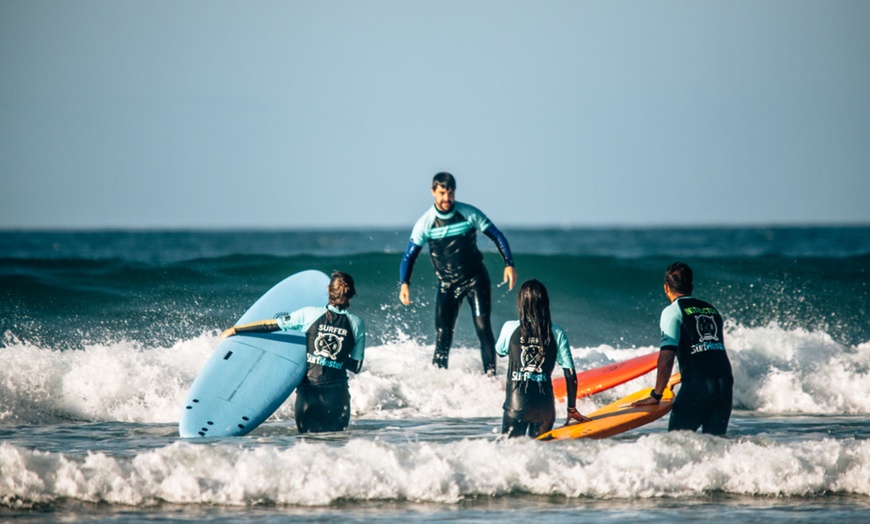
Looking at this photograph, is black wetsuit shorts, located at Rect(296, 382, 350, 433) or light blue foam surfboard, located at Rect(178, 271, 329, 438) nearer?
black wetsuit shorts, located at Rect(296, 382, 350, 433)

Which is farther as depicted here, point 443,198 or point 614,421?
point 443,198

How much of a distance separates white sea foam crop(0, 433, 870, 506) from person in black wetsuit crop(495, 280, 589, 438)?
0.21 metres

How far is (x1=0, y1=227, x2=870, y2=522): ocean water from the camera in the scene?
5195mm

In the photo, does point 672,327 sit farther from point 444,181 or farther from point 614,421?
point 444,181

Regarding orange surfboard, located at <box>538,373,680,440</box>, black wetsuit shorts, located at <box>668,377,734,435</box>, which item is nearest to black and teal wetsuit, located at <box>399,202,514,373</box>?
orange surfboard, located at <box>538,373,680,440</box>

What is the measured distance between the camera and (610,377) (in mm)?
8141

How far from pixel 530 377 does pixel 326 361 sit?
159cm

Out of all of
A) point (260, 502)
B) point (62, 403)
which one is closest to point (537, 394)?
point (260, 502)

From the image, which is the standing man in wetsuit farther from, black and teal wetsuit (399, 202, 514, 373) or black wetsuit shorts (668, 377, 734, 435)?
black wetsuit shorts (668, 377, 734, 435)

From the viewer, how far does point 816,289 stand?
15227 millimetres

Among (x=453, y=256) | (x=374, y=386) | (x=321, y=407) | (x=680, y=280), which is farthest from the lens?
(x=374, y=386)

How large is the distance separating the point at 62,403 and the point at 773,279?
40.0 ft

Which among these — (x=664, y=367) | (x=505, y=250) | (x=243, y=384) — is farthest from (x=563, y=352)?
(x=243, y=384)

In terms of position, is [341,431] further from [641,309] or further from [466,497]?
[641,309]
